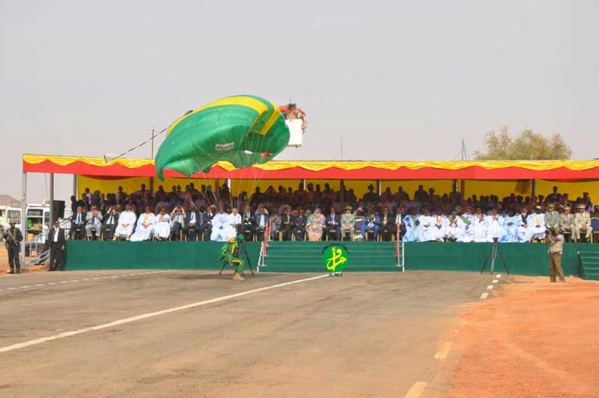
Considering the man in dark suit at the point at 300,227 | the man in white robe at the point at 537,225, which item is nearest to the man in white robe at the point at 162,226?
the man in dark suit at the point at 300,227

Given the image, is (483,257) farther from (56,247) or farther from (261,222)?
(56,247)

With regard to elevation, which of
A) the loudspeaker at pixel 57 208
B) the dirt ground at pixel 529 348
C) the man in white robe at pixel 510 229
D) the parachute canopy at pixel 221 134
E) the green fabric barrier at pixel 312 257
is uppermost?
the parachute canopy at pixel 221 134

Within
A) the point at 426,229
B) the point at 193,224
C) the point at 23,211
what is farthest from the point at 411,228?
the point at 23,211

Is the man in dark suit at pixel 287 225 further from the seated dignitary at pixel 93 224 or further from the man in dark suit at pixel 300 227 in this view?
the seated dignitary at pixel 93 224

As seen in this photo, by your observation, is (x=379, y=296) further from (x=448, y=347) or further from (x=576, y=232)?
(x=576, y=232)

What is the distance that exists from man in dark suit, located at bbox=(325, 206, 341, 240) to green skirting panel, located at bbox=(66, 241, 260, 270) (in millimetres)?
3264

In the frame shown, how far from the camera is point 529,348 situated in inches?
517

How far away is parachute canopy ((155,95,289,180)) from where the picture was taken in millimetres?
26188

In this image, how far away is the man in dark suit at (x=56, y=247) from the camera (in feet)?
119

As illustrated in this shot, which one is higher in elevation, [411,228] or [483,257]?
[411,228]

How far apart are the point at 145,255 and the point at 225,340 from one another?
79.3ft

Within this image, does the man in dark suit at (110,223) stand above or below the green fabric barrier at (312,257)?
above

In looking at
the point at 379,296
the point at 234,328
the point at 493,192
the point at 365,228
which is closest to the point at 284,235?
the point at 365,228

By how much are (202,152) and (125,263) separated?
12.2 metres
